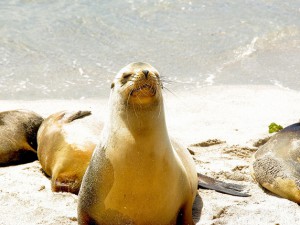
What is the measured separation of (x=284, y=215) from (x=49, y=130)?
90.0 inches

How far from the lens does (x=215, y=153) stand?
6137 millimetres

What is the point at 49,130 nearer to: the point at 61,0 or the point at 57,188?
the point at 57,188

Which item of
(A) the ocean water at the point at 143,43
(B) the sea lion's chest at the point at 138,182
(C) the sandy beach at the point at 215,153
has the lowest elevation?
(A) the ocean water at the point at 143,43

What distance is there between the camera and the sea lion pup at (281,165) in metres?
4.93

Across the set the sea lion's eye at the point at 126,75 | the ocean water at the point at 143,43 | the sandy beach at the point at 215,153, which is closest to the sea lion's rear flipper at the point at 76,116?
the sandy beach at the point at 215,153

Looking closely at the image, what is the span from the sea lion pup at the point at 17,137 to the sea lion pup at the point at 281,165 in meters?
2.21

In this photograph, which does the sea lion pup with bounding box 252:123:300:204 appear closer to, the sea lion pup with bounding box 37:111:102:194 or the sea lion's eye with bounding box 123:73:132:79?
the sea lion pup with bounding box 37:111:102:194

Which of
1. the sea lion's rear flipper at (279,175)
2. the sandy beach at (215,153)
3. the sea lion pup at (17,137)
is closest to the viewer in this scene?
the sandy beach at (215,153)

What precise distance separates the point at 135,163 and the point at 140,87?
0.48 metres

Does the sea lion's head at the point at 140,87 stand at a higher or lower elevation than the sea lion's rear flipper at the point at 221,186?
higher

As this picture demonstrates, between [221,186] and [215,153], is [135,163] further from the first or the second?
[215,153]

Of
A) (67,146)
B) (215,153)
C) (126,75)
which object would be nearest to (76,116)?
(67,146)

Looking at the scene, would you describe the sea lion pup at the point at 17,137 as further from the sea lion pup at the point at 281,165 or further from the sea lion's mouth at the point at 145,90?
the sea lion's mouth at the point at 145,90

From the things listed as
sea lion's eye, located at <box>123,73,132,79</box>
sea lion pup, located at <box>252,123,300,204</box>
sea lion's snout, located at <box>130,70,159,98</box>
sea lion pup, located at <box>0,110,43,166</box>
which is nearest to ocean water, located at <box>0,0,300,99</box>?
sea lion pup, located at <box>0,110,43,166</box>
